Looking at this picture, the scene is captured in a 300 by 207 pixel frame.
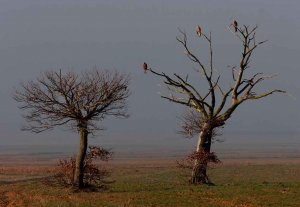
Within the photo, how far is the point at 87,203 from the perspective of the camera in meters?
35.2

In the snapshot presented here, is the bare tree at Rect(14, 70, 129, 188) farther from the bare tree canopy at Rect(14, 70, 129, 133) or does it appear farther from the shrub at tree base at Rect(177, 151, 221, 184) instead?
the shrub at tree base at Rect(177, 151, 221, 184)

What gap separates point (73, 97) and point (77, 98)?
0.96ft

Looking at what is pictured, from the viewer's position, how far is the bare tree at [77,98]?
43.0 meters

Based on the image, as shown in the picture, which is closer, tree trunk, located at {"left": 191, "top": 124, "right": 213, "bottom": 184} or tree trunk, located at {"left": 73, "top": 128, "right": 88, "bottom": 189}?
tree trunk, located at {"left": 73, "top": 128, "right": 88, "bottom": 189}

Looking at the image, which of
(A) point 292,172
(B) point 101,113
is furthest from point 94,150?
(A) point 292,172

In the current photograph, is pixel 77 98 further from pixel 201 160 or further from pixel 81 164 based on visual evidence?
pixel 201 160

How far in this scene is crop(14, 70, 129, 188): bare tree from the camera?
42969 millimetres

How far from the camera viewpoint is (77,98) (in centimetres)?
4319

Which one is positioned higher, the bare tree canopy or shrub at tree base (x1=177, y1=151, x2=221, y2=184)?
the bare tree canopy

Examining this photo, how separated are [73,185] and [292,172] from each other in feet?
139

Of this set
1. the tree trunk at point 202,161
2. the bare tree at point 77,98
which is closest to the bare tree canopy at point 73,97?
the bare tree at point 77,98

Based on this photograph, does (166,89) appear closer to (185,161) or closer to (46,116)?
(185,161)

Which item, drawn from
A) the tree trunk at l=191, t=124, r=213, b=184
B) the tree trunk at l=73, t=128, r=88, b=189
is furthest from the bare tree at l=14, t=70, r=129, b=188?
the tree trunk at l=191, t=124, r=213, b=184

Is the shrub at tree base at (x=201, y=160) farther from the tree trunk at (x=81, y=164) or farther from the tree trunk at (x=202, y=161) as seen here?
the tree trunk at (x=81, y=164)
